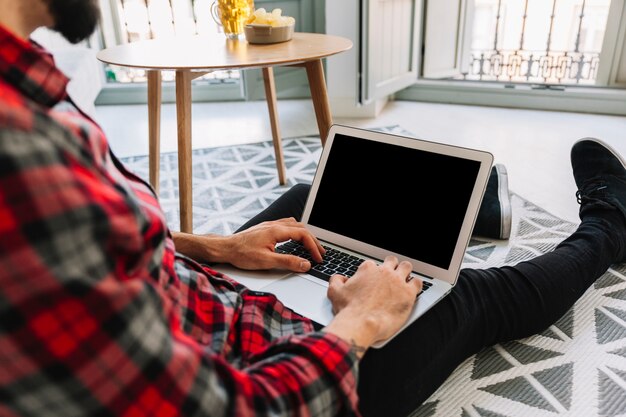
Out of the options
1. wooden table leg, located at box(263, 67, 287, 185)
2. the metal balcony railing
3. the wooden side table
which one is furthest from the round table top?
the metal balcony railing

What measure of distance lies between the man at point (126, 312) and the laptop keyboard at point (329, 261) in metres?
0.10

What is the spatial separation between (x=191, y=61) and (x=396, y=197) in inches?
29.2

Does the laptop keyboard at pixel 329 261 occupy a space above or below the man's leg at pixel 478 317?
above

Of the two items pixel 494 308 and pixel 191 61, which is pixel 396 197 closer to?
pixel 494 308

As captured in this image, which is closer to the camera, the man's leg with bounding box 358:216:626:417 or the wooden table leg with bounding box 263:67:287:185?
the man's leg with bounding box 358:216:626:417

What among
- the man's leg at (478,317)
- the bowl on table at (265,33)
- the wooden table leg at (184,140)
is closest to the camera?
the man's leg at (478,317)

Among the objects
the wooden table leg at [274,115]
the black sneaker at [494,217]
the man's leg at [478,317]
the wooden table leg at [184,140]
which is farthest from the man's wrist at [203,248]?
the wooden table leg at [274,115]

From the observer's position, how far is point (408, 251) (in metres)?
0.88

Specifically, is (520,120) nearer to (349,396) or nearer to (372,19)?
(372,19)

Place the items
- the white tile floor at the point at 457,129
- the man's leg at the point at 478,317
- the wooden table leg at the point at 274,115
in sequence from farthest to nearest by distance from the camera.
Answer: the white tile floor at the point at 457,129 < the wooden table leg at the point at 274,115 < the man's leg at the point at 478,317

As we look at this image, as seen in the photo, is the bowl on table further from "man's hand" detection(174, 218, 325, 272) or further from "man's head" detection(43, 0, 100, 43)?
"man's head" detection(43, 0, 100, 43)

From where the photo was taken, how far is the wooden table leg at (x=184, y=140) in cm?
137

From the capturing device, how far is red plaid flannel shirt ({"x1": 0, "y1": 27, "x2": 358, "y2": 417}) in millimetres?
363

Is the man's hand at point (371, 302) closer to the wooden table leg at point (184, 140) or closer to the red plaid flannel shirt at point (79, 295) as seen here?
the red plaid flannel shirt at point (79, 295)
